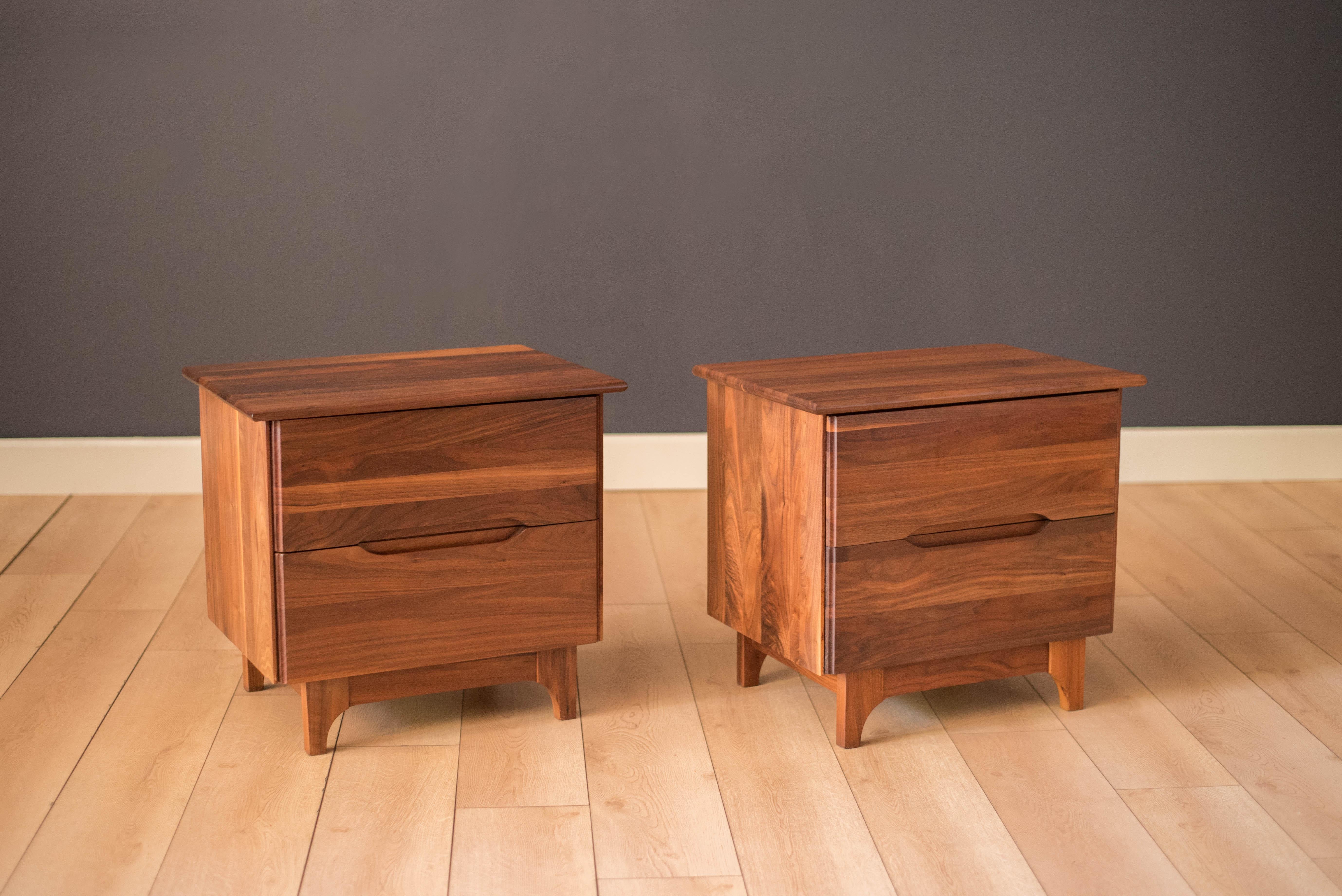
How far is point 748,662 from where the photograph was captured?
1879 millimetres

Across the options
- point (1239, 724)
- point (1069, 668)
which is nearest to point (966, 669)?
point (1069, 668)

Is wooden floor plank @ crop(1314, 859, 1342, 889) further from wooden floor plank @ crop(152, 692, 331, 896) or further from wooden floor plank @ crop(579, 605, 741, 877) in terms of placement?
wooden floor plank @ crop(152, 692, 331, 896)

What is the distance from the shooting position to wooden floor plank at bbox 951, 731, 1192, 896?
137 centimetres

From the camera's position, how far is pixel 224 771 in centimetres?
160

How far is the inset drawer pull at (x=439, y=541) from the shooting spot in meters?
1.59

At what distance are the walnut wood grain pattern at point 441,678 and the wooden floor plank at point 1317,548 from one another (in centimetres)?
145

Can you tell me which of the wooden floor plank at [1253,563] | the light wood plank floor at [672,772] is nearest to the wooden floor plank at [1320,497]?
the wooden floor plank at [1253,563]

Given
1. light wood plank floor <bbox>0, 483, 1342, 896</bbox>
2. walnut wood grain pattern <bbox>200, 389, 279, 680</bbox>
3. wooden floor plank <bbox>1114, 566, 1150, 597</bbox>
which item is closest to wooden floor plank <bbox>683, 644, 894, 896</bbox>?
light wood plank floor <bbox>0, 483, 1342, 896</bbox>

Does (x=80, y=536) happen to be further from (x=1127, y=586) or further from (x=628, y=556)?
(x=1127, y=586)

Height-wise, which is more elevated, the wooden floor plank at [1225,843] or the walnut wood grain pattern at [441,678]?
the walnut wood grain pattern at [441,678]

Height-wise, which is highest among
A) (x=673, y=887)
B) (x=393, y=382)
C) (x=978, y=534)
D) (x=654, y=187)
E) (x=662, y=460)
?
(x=654, y=187)

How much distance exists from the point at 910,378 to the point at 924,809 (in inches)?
20.6

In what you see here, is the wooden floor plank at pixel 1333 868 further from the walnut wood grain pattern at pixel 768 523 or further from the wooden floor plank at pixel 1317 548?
the wooden floor plank at pixel 1317 548

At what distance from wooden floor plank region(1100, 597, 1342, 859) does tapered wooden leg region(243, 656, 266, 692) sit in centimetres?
122
